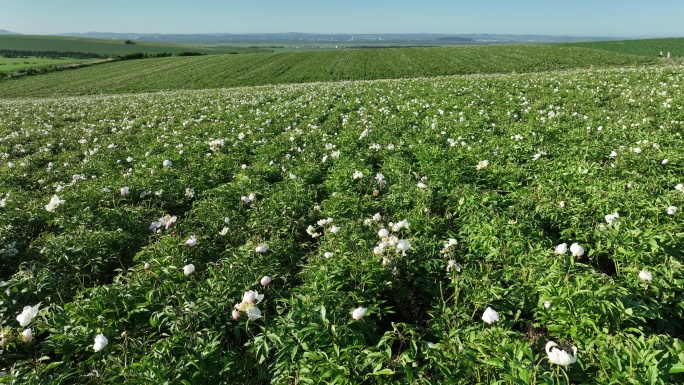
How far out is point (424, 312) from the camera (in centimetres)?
380

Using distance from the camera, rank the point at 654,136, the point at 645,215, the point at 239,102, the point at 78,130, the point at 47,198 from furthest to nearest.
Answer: the point at 239,102 < the point at 78,130 < the point at 654,136 < the point at 47,198 < the point at 645,215

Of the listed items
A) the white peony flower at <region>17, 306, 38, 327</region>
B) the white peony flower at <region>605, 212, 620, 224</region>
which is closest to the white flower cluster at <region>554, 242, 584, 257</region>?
the white peony flower at <region>605, 212, 620, 224</region>

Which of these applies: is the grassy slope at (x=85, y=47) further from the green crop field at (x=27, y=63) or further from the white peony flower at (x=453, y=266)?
the white peony flower at (x=453, y=266)

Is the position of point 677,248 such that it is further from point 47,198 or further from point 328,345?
point 47,198

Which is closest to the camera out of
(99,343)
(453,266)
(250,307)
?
(99,343)

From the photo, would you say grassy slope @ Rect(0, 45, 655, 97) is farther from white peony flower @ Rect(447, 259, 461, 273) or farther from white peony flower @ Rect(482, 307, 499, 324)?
white peony flower @ Rect(482, 307, 499, 324)

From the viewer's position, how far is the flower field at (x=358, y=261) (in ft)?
8.91

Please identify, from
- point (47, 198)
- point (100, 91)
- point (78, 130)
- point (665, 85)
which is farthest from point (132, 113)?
point (100, 91)

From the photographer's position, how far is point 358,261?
3.84 meters

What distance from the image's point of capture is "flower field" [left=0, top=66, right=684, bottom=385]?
8.91 ft

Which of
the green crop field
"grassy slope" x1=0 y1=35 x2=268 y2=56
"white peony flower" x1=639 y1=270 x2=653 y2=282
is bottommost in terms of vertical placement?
"white peony flower" x1=639 y1=270 x2=653 y2=282

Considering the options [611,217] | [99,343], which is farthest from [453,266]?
[99,343]

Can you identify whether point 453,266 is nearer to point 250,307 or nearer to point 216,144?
point 250,307

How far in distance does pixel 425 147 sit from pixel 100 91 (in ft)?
122
